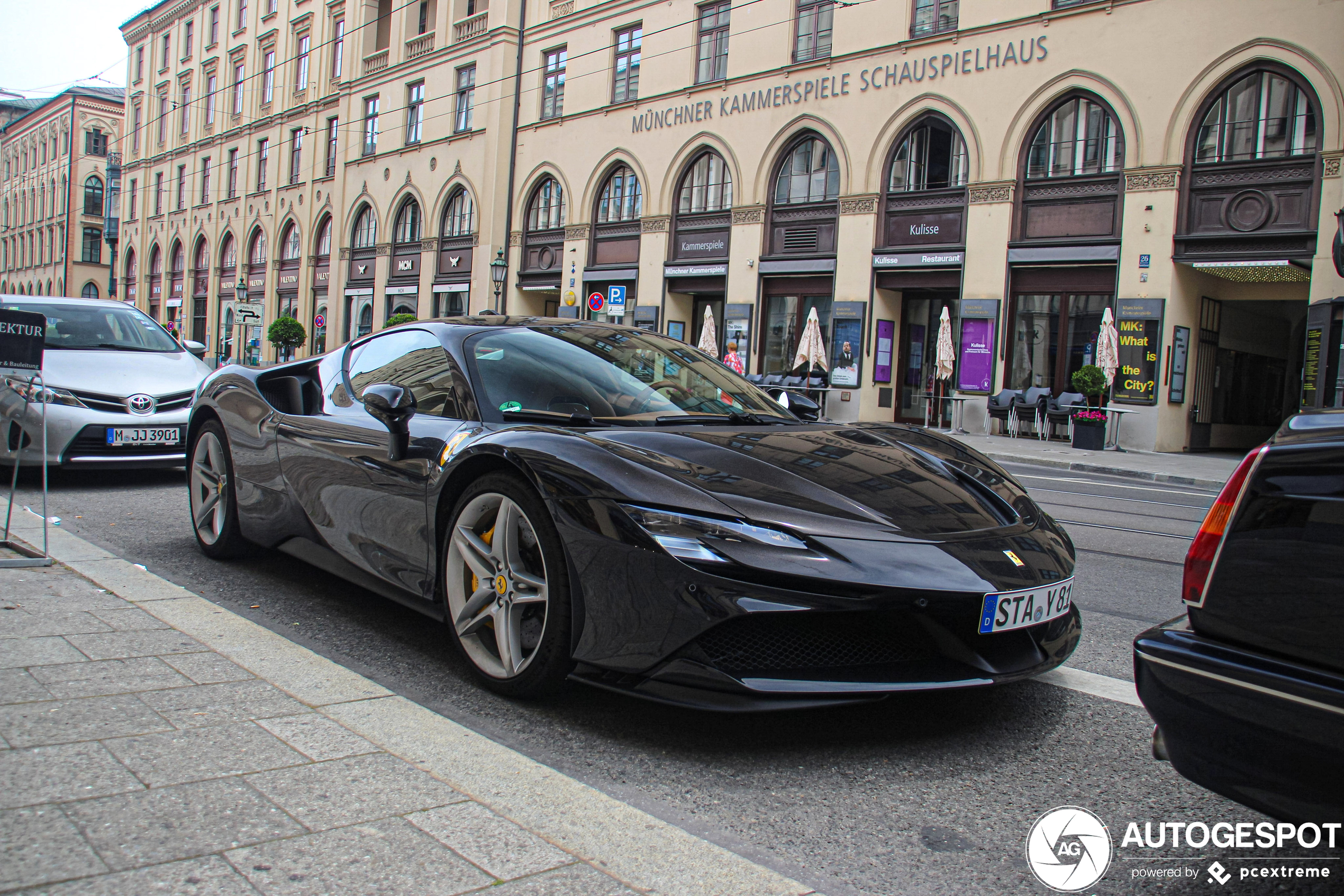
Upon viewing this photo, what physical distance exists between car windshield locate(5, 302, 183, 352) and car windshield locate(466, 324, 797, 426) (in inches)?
233

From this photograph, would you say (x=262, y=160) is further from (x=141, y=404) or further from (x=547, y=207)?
(x=141, y=404)

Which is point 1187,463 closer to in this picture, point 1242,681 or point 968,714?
point 968,714

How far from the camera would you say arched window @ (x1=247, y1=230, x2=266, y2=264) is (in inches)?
1903

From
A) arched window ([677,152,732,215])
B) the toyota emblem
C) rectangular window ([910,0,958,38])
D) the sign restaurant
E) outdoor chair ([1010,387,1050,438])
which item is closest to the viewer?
the toyota emblem

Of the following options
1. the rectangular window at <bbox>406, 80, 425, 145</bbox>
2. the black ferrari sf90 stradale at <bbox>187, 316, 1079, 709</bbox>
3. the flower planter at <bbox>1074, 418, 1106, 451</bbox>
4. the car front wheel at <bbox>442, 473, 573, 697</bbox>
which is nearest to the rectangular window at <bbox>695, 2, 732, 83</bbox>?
the flower planter at <bbox>1074, 418, 1106, 451</bbox>

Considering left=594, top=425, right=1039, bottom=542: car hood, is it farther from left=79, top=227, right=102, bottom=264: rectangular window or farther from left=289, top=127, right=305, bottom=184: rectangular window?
left=79, top=227, right=102, bottom=264: rectangular window

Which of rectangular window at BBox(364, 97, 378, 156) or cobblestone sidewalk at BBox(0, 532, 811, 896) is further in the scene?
rectangular window at BBox(364, 97, 378, 156)

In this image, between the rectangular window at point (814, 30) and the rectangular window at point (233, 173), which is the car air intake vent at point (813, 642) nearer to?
the rectangular window at point (814, 30)

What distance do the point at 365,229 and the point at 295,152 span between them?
7851 mm

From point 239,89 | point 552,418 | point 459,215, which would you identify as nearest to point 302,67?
point 239,89

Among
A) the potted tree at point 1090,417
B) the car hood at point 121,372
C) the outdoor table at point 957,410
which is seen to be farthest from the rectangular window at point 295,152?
the car hood at point 121,372

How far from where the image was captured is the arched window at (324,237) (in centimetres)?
4394

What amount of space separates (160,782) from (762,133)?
84.5 feet

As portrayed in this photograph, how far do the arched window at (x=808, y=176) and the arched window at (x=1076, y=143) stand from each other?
5.02 meters
